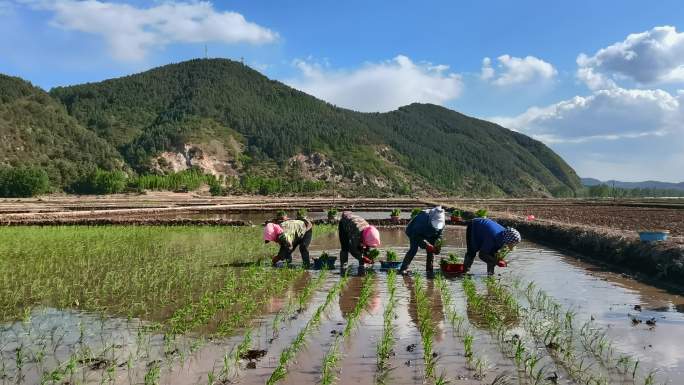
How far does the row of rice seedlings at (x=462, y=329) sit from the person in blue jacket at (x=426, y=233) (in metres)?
1.36

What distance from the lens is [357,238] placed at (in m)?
13.9

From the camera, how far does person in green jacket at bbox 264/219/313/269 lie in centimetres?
1402

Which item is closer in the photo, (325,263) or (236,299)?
(236,299)

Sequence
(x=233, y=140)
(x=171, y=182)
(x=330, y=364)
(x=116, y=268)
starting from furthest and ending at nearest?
1. (x=233, y=140)
2. (x=171, y=182)
3. (x=116, y=268)
4. (x=330, y=364)

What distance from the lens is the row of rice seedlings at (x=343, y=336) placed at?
599 cm

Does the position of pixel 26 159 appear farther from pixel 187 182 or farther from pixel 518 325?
pixel 518 325

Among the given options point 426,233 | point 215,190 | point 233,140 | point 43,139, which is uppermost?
point 233,140

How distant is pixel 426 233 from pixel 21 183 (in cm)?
8075

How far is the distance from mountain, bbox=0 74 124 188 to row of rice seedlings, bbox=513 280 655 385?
324ft

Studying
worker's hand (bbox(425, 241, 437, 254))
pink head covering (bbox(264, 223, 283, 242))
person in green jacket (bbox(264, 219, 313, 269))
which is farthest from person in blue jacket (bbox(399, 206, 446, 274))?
pink head covering (bbox(264, 223, 283, 242))

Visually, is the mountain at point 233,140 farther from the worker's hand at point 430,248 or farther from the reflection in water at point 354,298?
the reflection in water at point 354,298

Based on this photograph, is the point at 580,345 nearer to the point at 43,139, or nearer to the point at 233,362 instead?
the point at 233,362

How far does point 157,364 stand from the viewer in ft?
20.9

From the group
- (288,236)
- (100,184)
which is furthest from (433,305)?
(100,184)
